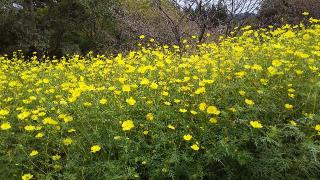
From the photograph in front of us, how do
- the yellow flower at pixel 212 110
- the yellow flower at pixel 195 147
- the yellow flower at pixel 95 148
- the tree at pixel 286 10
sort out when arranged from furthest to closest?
the tree at pixel 286 10 < the yellow flower at pixel 212 110 < the yellow flower at pixel 95 148 < the yellow flower at pixel 195 147

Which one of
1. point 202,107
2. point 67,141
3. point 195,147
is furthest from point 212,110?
point 67,141

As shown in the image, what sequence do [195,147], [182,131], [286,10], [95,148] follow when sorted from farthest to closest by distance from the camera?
1. [286,10]
2. [182,131]
3. [95,148]
4. [195,147]

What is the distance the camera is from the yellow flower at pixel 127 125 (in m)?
2.99

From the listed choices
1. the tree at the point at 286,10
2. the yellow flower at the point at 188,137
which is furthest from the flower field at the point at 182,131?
the tree at the point at 286,10

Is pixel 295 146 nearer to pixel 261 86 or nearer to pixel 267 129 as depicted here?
pixel 267 129

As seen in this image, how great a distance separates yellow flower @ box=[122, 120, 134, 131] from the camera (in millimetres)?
2991

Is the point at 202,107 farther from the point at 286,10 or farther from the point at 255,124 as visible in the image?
the point at 286,10

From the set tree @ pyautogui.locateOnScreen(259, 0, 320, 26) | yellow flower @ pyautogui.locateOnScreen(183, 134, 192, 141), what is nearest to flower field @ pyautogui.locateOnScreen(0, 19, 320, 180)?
yellow flower @ pyautogui.locateOnScreen(183, 134, 192, 141)

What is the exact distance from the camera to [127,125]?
3.04m

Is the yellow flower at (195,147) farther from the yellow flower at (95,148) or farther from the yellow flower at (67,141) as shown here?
the yellow flower at (67,141)

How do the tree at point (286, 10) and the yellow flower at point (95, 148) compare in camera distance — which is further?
the tree at point (286, 10)

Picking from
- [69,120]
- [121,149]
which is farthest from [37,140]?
[121,149]

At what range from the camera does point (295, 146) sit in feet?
9.68

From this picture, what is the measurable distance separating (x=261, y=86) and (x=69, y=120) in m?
1.68
